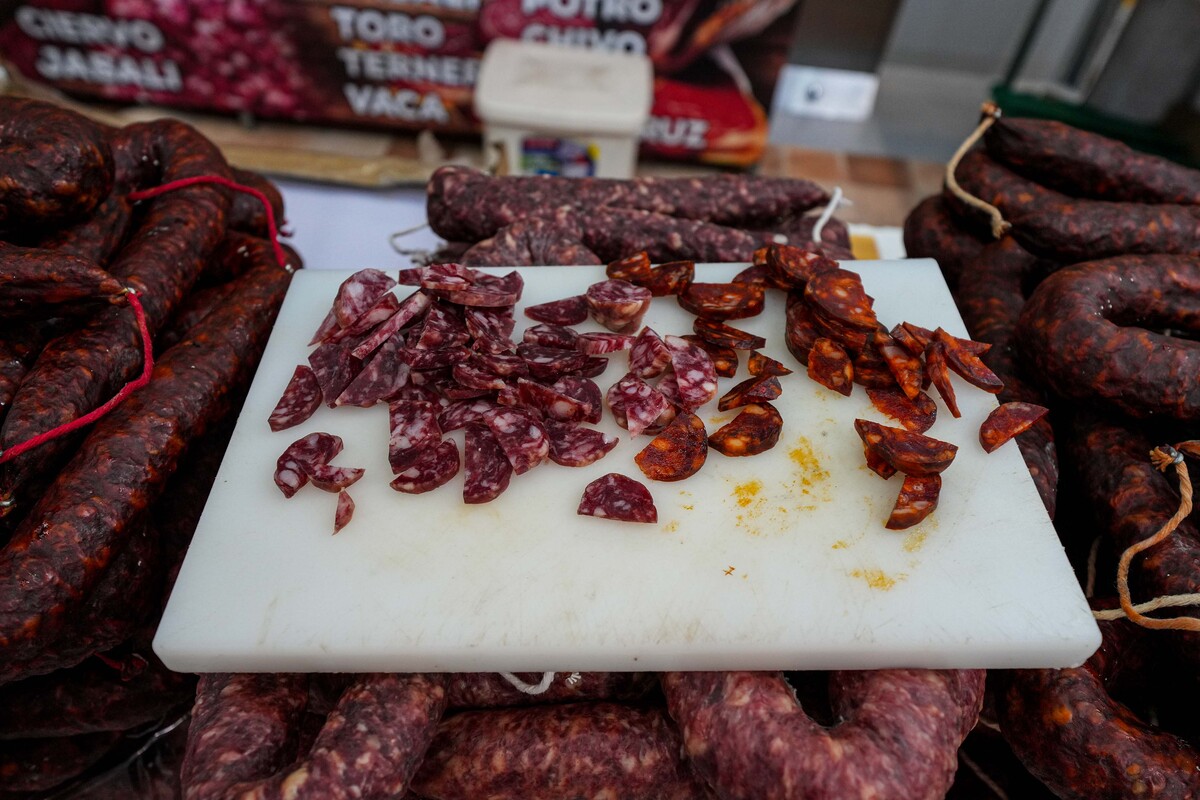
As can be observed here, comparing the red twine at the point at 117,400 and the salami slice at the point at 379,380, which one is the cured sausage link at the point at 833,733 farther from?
the red twine at the point at 117,400

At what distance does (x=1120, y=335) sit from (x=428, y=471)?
58.8 inches

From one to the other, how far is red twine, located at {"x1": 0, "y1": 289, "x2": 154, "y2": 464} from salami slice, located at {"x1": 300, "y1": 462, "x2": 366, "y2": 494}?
16.6 inches

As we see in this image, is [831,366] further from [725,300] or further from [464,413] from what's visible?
[464,413]

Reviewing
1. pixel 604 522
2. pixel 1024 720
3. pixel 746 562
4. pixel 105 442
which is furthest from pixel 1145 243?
pixel 105 442

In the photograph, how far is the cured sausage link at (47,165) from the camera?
1.65 metres

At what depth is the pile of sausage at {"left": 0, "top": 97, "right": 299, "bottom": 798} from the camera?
140cm

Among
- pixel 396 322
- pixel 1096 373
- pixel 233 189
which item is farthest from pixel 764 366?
pixel 233 189

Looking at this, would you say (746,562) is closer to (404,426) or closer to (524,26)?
(404,426)

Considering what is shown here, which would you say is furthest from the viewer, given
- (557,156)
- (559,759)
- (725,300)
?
(557,156)

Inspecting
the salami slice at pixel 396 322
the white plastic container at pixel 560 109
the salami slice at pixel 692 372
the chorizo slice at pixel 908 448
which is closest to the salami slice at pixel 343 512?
the salami slice at pixel 396 322

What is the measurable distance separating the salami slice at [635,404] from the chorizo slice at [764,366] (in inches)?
9.4

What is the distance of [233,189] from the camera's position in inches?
87.6

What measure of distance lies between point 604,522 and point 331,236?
7.53ft

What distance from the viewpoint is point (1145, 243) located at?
79.0 inches
